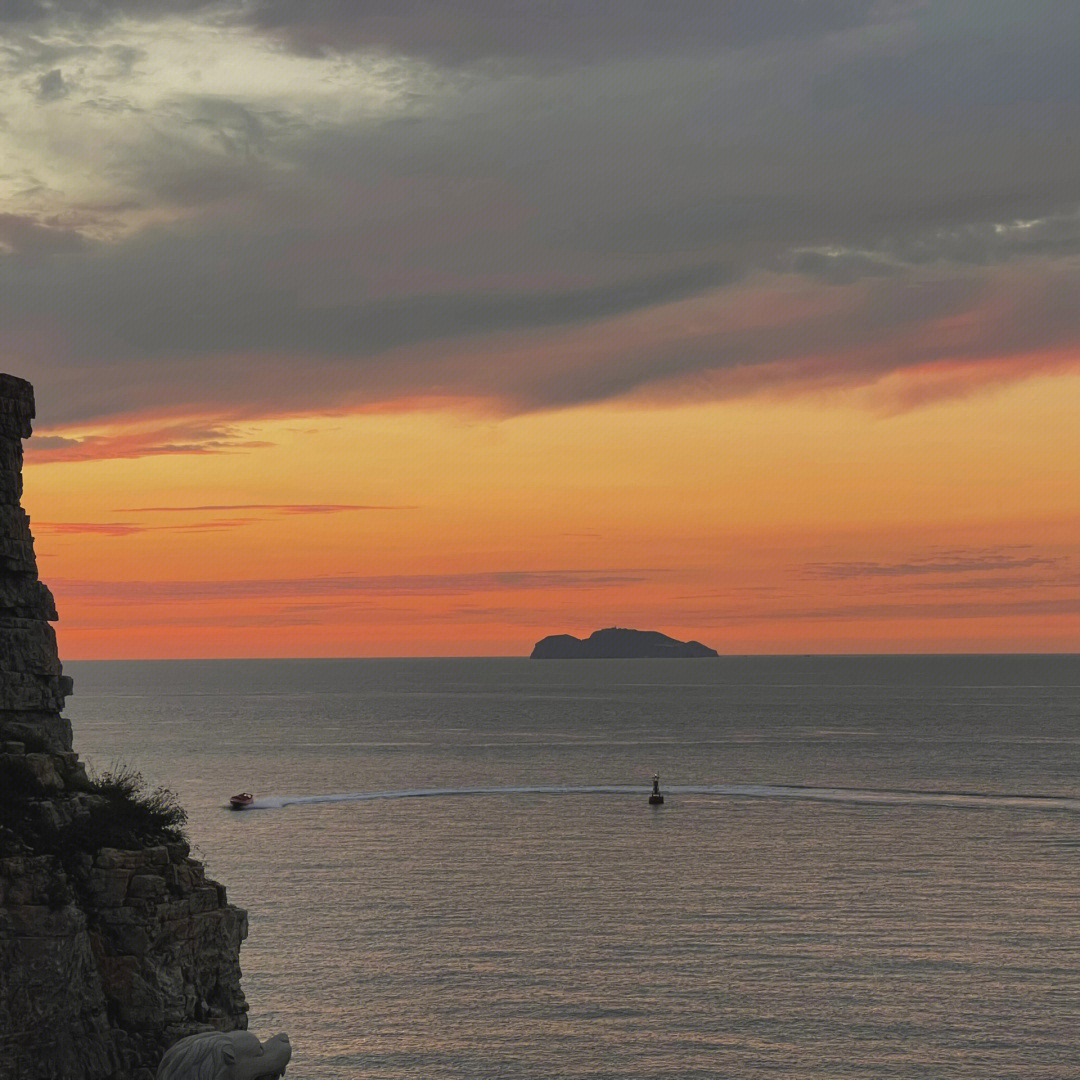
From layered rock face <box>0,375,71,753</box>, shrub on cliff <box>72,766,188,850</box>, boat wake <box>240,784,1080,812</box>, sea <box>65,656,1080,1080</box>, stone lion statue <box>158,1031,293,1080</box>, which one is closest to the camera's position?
stone lion statue <box>158,1031,293,1080</box>

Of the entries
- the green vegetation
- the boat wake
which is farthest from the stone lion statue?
the boat wake

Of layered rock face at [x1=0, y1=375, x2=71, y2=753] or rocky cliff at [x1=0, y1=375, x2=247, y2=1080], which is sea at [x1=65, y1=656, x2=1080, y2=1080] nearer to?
rocky cliff at [x1=0, y1=375, x2=247, y2=1080]

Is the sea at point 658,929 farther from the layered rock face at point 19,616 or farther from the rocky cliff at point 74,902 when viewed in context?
the layered rock face at point 19,616

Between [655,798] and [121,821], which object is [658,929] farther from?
[655,798]

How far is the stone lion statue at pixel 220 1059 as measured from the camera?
16.9m

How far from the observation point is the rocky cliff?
2716 centimetres

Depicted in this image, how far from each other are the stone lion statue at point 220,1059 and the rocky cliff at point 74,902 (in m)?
11.7

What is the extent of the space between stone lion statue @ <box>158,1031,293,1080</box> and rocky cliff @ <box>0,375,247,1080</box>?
11.7m

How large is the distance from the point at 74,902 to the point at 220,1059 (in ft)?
41.3

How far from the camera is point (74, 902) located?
2798 centimetres

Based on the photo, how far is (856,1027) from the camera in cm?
6391

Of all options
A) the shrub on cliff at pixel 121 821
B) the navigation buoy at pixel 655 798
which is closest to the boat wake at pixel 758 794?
the navigation buoy at pixel 655 798

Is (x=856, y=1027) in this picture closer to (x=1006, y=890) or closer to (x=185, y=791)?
(x=1006, y=890)

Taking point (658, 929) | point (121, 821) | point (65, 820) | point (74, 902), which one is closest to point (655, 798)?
point (658, 929)
